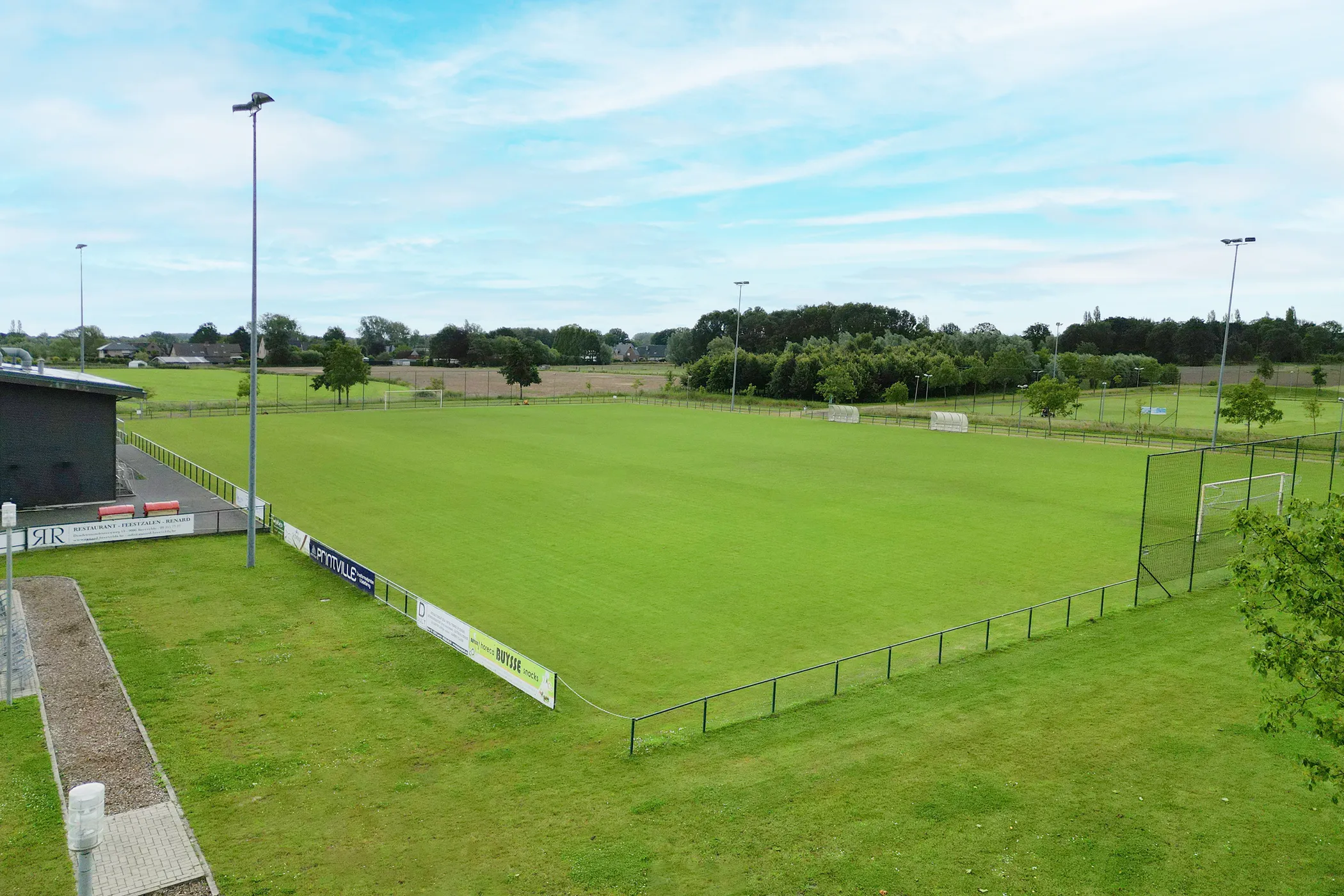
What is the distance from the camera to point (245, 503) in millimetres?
35875

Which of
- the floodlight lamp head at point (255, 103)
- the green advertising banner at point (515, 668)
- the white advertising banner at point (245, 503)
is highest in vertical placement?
the floodlight lamp head at point (255, 103)

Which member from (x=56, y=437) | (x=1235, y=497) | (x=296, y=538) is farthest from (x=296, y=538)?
(x=1235, y=497)

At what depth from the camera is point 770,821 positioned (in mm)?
13273

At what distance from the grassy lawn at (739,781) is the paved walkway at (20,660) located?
135cm

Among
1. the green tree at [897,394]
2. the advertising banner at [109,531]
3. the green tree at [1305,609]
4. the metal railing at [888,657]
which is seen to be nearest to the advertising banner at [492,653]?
the metal railing at [888,657]

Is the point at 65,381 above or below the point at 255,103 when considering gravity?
below


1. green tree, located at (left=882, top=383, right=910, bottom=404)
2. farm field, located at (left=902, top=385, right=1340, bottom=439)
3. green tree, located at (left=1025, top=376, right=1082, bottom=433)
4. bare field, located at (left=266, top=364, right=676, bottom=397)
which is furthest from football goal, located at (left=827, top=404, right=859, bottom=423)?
bare field, located at (left=266, top=364, right=676, bottom=397)

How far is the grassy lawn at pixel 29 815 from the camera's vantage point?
11.7 m

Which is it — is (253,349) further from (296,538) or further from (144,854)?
(144,854)

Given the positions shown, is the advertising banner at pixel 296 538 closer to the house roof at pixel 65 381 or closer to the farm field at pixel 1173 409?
the house roof at pixel 65 381

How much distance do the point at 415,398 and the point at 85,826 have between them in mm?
86168

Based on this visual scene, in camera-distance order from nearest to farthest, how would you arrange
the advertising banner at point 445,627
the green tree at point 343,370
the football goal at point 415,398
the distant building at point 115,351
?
the advertising banner at point 445,627
the football goal at point 415,398
the green tree at point 343,370
the distant building at point 115,351

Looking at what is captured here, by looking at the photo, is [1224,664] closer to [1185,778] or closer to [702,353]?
[1185,778]

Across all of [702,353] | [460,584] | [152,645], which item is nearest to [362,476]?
[460,584]
